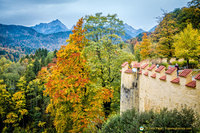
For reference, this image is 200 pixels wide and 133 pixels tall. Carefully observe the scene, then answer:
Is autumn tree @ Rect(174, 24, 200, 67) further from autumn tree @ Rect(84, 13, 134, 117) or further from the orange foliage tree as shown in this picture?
the orange foliage tree

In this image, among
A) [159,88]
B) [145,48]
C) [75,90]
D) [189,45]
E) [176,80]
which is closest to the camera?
[176,80]

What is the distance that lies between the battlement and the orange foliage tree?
2168 millimetres

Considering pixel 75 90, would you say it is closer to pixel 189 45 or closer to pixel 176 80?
pixel 176 80

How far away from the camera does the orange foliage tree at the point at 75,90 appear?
8.24 metres

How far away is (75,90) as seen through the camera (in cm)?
895

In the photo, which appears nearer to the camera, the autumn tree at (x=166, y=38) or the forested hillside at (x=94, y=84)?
the forested hillside at (x=94, y=84)

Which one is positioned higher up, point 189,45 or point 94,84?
point 189,45

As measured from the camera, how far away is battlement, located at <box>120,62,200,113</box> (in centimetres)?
413

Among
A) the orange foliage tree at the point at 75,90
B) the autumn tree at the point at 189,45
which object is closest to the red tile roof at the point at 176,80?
the orange foliage tree at the point at 75,90

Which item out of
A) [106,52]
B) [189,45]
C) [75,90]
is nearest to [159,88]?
[75,90]

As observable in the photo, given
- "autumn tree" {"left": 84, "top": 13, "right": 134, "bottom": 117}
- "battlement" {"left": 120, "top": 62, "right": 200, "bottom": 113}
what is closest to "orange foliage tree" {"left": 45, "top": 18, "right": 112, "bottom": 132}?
"autumn tree" {"left": 84, "top": 13, "right": 134, "bottom": 117}

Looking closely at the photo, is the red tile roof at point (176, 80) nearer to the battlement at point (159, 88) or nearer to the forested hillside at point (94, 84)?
the battlement at point (159, 88)

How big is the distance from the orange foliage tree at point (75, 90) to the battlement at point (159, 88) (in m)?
2.17

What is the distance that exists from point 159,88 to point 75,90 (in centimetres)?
586
